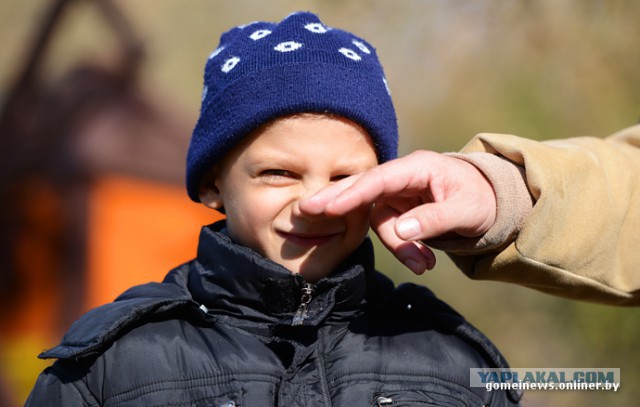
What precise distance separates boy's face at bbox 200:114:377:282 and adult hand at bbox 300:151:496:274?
124 millimetres

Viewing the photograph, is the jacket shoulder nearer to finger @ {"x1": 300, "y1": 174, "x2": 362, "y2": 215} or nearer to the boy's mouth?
the boy's mouth

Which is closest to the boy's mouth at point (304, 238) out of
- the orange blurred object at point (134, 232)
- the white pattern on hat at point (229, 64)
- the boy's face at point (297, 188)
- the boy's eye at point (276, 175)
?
the boy's face at point (297, 188)

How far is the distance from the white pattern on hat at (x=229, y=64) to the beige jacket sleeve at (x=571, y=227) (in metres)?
0.62

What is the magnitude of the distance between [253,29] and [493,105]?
308cm

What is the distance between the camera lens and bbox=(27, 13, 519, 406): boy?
1.66 meters

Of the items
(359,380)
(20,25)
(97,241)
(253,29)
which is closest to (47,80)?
(20,25)

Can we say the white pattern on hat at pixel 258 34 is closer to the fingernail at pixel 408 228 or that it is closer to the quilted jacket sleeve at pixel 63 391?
the fingernail at pixel 408 228

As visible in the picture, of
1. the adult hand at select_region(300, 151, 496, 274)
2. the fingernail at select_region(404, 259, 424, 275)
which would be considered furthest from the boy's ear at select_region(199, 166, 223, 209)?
the fingernail at select_region(404, 259, 424, 275)

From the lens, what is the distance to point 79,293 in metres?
4.05

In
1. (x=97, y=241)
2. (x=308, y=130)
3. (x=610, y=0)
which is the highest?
(x=610, y=0)

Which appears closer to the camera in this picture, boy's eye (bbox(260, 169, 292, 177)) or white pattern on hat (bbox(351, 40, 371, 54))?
boy's eye (bbox(260, 169, 292, 177))

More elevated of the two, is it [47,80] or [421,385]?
[47,80]

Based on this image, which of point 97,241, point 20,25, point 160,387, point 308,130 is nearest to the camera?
point 160,387

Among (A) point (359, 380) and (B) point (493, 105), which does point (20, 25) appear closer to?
(B) point (493, 105)
